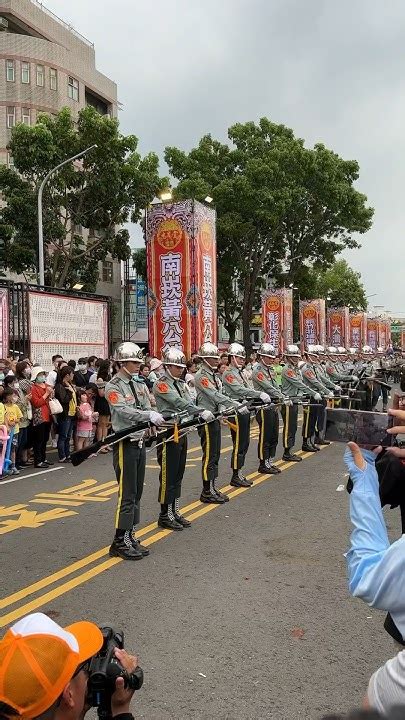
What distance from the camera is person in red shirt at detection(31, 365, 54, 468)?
417 inches

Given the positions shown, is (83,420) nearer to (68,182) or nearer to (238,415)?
(238,415)

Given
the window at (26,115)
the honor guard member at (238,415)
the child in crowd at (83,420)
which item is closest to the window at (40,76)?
the window at (26,115)

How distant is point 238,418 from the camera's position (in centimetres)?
932

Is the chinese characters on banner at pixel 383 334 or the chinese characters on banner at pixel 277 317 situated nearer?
the chinese characters on banner at pixel 277 317

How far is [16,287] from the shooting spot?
14.2 metres

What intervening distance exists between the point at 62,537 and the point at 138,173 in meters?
18.9

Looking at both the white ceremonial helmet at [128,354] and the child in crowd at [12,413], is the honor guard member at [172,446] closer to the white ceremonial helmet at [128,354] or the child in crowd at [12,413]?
the white ceremonial helmet at [128,354]

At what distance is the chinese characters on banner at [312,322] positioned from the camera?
121 ft

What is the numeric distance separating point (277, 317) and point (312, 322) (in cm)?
673

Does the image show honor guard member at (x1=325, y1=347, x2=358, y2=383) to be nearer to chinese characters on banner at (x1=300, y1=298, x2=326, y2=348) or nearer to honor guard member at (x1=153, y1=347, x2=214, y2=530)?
honor guard member at (x1=153, y1=347, x2=214, y2=530)

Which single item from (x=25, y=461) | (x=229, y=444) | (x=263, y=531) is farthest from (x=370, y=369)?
(x=263, y=531)

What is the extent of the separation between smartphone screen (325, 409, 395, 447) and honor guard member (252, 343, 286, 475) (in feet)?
24.7

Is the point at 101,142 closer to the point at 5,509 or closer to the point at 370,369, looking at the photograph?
the point at 370,369

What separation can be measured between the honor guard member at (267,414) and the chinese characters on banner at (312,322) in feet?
86.1
